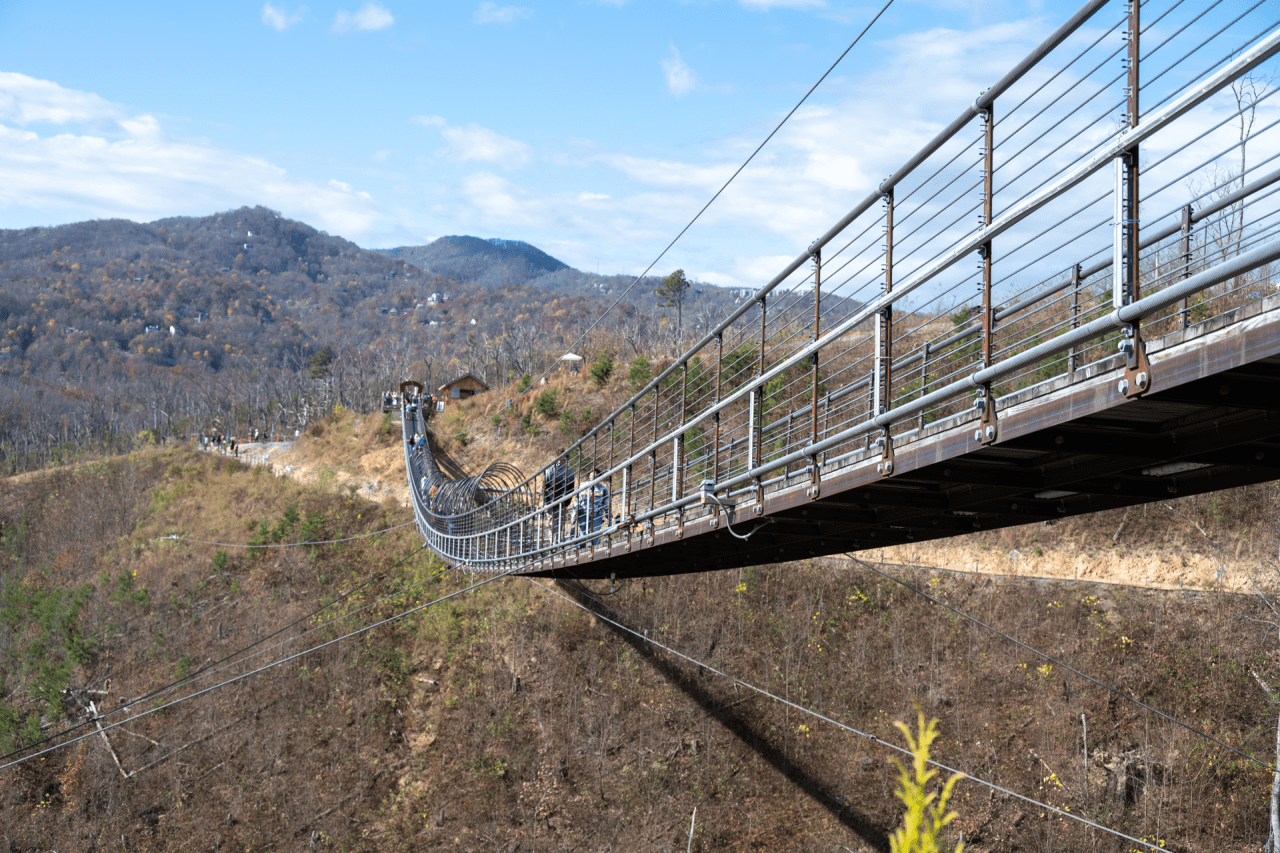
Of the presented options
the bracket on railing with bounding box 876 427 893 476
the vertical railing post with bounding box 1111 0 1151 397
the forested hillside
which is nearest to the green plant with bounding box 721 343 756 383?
the bracket on railing with bounding box 876 427 893 476

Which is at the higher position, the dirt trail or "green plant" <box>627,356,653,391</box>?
"green plant" <box>627,356,653,391</box>

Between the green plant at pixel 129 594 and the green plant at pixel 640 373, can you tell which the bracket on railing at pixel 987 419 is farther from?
the green plant at pixel 129 594

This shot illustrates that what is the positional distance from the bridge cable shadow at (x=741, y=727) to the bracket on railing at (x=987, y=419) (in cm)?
1072

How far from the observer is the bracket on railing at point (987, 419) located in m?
3.42

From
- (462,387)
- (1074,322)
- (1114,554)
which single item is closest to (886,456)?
(1074,322)

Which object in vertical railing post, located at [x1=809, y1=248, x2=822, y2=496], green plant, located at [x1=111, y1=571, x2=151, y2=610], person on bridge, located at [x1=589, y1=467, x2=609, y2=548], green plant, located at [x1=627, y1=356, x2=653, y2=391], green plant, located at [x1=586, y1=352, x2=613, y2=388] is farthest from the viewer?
green plant, located at [x1=586, y1=352, x2=613, y2=388]

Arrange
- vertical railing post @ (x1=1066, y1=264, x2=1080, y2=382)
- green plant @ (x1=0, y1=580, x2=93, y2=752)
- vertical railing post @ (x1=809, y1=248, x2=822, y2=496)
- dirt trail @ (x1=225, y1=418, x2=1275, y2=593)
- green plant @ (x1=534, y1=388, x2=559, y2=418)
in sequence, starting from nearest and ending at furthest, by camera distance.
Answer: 1. vertical railing post @ (x1=1066, y1=264, x2=1080, y2=382)
2. vertical railing post @ (x1=809, y1=248, x2=822, y2=496)
3. dirt trail @ (x1=225, y1=418, x2=1275, y2=593)
4. green plant @ (x1=0, y1=580, x2=93, y2=752)
5. green plant @ (x1=534, y1=388, x2=559, y2=418)

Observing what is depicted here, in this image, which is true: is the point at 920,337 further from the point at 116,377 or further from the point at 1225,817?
the point at 116,377

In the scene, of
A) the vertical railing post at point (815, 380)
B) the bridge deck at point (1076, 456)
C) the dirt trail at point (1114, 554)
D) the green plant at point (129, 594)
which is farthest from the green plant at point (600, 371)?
the vertical railing post at point (815, 380)

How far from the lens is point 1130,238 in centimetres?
272

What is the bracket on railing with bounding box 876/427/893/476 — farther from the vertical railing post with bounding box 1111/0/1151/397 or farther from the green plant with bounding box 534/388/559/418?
the green plant with bounding box 534/388/559/418

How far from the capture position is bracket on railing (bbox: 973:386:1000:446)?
342cm

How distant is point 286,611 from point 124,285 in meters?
147

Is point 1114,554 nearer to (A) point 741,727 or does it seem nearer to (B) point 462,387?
(A) point 741,727
